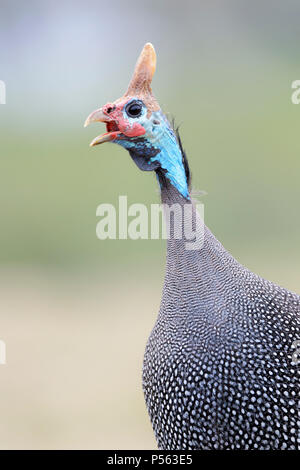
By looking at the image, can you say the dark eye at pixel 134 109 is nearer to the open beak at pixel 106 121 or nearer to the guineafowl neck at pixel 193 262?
the open beak at pixel 106 121

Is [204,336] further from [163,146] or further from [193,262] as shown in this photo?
[163,146]

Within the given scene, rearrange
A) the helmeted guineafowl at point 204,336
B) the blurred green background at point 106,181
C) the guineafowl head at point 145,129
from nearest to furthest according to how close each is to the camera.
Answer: the helmeted guineafowl at point 204,336 < the guineafowl head at point 145,129 < the blurred green background at point 106,181

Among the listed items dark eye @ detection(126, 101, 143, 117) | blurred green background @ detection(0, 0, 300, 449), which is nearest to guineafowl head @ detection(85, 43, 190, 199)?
dark eye @ detection(126, 101, 143, 117)

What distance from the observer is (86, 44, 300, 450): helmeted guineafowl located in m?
3.51

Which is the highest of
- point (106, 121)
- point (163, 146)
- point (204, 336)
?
point (106, 121)

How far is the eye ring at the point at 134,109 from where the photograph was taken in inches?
146

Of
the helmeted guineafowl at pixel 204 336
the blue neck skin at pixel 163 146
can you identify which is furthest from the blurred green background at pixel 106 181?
the blue neck skin at pixel 163 146

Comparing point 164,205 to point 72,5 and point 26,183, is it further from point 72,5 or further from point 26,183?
point 72,5

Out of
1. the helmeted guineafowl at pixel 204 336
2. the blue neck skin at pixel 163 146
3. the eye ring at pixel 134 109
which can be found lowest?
the helmeted guineafowl at pixel 204 336

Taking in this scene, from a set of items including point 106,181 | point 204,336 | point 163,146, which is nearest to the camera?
point 204,336

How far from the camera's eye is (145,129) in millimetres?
3693

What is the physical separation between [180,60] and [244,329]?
10.3m

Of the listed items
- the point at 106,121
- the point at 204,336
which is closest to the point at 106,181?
the point at 106,121

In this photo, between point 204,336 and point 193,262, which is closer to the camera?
point 204,336
